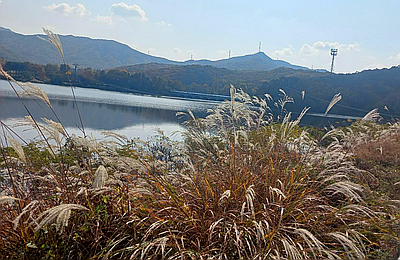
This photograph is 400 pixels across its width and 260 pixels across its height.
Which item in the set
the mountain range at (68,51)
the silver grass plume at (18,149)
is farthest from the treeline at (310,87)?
the silver grass plume at (18,149)

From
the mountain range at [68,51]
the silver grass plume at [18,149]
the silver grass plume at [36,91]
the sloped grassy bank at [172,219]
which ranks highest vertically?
the mountain range at [68,51]

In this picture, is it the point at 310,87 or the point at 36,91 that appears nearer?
the point at 36,91

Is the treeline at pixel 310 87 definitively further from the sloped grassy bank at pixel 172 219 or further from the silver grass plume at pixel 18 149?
the silver grass plume at pixel 18 149

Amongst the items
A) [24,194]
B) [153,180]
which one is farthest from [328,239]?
[24,194]

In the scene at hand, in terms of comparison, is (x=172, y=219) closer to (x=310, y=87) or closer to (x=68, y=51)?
(x=68, y=51)

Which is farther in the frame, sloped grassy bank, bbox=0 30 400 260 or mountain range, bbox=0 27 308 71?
mountain range, bbox=0 27 308 71

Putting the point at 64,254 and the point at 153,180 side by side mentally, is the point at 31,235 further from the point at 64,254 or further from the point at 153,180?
the point at 153,180

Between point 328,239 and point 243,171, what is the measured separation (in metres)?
0.78

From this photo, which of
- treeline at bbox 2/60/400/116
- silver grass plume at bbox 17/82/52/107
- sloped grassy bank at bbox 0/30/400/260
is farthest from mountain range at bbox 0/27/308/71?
sloped grassy bank at bbox 0/30/400/260

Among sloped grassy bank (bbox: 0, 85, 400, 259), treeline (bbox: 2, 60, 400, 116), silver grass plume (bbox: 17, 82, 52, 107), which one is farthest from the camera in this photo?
treeline (bbox: 2, 60, 400, 116)

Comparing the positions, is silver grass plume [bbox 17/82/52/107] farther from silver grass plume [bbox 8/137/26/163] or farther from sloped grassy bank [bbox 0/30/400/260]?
silver grass plume [bbox 8/137/26/163]

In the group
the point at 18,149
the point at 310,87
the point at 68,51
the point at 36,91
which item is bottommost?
the point at 18,149

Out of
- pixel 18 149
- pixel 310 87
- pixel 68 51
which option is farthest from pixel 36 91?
pixel 310 87

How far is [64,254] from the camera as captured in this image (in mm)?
1756
